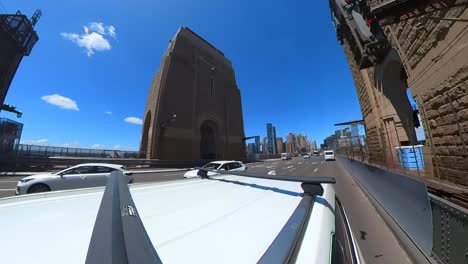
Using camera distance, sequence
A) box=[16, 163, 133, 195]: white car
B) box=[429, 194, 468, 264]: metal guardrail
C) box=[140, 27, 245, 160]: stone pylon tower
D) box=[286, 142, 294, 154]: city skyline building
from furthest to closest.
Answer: box=[286, 142, 294, 154]: city skyline building → box=[140, 27, 245, 160]: stone pylon tower → box=[16, 163, 133, 195]: white car → box=[429, 194, 468, 264]: metal guardrail

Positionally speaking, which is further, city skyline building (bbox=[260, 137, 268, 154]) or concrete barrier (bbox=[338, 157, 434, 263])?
city skyline building (bbox=[260, 137, 268, 154])

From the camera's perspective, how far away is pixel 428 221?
332cm

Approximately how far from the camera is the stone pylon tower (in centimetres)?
3506

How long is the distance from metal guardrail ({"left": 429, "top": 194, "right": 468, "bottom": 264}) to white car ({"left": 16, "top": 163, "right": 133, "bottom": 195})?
897 cm

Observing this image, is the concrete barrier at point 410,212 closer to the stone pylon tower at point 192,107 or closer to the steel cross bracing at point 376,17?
the steel cross bracing at point 376,17

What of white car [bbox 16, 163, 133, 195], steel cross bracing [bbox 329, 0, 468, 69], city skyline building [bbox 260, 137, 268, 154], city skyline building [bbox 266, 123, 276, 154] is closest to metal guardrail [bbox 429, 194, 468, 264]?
steel cross bracing [bbox 329, 0, 468, 69]

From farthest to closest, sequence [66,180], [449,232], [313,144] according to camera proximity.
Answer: [313,144] → [66,180] → [449,232]

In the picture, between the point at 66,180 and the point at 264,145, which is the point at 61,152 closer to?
the point at 66,180

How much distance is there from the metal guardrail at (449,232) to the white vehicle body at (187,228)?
7.77 feet

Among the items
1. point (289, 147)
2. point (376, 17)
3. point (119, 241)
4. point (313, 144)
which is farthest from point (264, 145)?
point (119, 241)

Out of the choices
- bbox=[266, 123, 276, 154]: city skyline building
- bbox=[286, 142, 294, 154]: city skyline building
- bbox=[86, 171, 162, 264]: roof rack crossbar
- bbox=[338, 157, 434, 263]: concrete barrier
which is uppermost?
bbox=[266, 123, 276, 154]: city skyline building

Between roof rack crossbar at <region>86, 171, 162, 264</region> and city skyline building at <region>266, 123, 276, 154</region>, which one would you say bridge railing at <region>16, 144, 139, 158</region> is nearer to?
roof rack crossbar at <region>86, 171, 162, 264</region>

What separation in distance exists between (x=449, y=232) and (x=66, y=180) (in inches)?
479

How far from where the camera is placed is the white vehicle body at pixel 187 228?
3.15 ft
